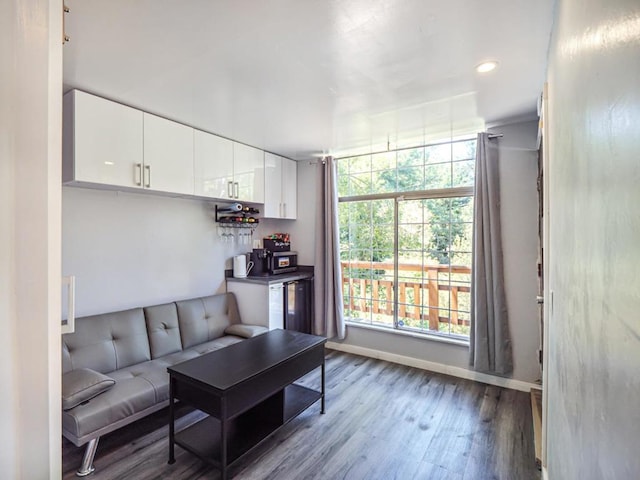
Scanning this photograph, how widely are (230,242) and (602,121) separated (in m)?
3.68

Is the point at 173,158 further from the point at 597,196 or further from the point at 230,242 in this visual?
the point at 597,196

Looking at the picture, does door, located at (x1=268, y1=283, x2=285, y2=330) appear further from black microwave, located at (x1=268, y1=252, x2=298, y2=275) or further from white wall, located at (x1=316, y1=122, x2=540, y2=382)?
white wall, located at (x1=316, y1=122, x2=540, y2=382)

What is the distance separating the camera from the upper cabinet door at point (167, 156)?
2.65 metres

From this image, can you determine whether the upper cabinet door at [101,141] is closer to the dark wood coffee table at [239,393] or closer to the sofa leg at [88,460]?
the dark wood coffee table at [239,393]

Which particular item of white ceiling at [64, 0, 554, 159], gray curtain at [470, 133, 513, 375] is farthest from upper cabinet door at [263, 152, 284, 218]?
gray curtain at [470, 133, 513, 375]

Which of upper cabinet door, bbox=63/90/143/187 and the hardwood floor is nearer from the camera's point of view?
the hardwood floor

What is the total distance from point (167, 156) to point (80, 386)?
183cm

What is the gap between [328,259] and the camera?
3.96 metres

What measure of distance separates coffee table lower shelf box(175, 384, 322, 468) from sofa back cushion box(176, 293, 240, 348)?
1031 millimetres

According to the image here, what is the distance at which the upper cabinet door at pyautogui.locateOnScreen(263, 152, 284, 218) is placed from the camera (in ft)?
12.9

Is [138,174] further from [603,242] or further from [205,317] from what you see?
[603,242]

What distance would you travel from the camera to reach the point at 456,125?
119 inches

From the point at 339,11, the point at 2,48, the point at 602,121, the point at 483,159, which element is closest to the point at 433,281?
the point at 483,159

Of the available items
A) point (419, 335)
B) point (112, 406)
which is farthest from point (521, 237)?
point (112, 406)
